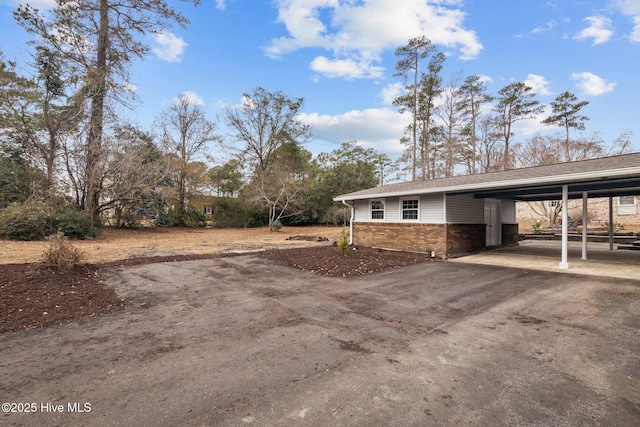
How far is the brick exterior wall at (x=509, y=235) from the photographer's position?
12.6 metres

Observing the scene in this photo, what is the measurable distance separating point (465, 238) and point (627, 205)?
19.9 m

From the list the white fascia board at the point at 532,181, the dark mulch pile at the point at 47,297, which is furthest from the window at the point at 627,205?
the dark mulch pile at the point at 47,297

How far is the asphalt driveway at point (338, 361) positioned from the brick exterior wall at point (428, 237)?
427cm

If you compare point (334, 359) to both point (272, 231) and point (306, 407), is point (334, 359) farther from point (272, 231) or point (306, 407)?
point (272, 231)

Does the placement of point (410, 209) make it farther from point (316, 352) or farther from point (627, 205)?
point (627, 205)

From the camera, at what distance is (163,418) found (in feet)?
6.73

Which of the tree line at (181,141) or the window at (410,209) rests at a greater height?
the tree line at (181,141)

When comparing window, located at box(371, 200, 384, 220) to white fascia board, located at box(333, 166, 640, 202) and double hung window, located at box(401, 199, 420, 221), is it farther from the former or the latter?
double hung window, located at box(401, 199, 420, 221)

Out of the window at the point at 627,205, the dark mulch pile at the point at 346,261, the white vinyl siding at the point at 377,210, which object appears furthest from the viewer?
the window at the point at 627,205

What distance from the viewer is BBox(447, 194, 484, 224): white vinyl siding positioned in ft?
32.7

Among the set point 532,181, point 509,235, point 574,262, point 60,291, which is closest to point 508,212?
point 509,235

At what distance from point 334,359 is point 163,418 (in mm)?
1583

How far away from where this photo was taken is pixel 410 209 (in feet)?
35.5

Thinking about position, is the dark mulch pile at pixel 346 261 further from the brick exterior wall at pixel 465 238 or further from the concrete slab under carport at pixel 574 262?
the concrete slab under carport at pixel 574 262
